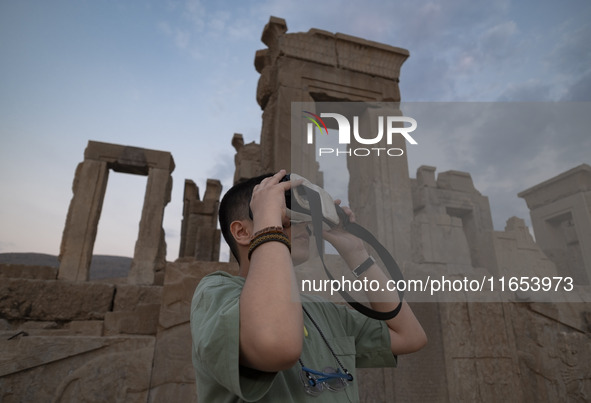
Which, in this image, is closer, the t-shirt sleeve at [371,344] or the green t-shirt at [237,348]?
the green t-shirt at [237,348]

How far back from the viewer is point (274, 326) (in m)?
0.74

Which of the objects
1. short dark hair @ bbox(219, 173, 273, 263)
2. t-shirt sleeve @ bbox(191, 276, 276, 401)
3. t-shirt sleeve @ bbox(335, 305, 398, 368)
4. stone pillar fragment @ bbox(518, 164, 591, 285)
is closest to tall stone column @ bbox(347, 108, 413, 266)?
t-shirt sleeve @ bbox(335, 305, 398, 368)

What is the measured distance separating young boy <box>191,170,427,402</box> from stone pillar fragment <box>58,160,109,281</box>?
663cm

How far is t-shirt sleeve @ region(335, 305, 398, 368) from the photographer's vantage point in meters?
1.31

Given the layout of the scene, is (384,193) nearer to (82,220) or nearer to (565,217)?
(82,220)

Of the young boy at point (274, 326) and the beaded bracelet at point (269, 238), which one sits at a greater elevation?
the beaded bracelet at point (269, 238)

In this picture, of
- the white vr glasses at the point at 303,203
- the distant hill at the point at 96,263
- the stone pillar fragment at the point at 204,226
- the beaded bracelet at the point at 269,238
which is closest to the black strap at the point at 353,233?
the white vr glasses at the point at 303,203

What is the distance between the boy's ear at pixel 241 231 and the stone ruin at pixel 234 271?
1598 millimetres

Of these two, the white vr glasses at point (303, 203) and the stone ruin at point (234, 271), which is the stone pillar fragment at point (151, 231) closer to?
the stone ruin at point (234, 271)

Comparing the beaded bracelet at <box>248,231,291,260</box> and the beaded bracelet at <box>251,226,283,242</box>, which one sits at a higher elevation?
the beaded bracelet at <box>251,226,283,242</box>

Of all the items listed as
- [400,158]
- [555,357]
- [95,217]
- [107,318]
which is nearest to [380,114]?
[400,158]

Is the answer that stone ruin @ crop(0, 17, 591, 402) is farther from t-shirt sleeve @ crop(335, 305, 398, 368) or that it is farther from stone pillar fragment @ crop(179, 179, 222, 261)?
stone pillar fragment @ crop(179, 179, 222, 261)

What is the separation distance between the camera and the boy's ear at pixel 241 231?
118cm

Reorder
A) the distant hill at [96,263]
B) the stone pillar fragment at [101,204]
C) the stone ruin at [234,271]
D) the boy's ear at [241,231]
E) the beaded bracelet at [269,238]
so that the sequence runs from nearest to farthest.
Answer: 1. the beaded bracelet at [269,238]
2. the boy's ear at [241,231]
3. the stone ruin at [234,271]
4. the stone pillar fragment at [101,204]
5. the distant hill at [96,263]
